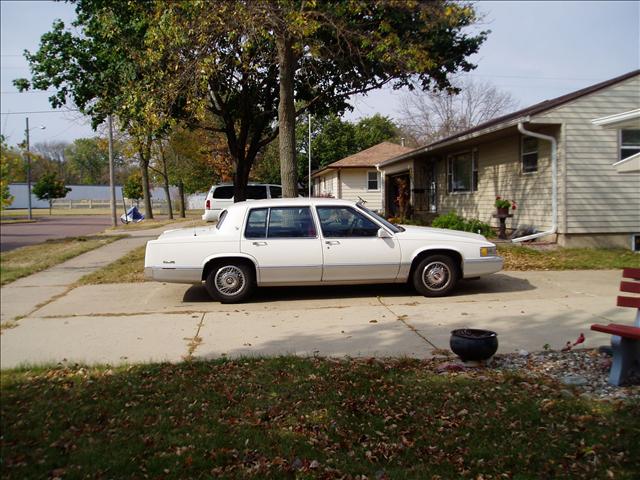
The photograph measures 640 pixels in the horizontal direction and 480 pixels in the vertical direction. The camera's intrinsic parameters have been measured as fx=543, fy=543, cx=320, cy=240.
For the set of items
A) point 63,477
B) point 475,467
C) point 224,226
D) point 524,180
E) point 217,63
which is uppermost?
point 217,63

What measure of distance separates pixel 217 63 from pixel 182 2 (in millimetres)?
2114

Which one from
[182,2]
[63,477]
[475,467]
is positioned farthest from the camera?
[182,2]

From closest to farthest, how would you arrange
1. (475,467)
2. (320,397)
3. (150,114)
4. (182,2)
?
1. (475,467)
2. (320,397)
3. (182,2)
4. (150,114)

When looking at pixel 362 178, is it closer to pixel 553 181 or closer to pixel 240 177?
pixel 240 177

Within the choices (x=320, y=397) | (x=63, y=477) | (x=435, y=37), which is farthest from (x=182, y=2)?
(x=63, y=477)

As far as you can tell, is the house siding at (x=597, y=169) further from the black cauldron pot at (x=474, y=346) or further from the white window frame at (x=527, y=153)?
the black cauldron pot at (x=474, y=346)

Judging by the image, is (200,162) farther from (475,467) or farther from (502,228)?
(475,467)

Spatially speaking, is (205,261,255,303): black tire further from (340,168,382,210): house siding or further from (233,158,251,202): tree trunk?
(340,168,382,210): house siding

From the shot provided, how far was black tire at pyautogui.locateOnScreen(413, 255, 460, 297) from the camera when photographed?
7.86m

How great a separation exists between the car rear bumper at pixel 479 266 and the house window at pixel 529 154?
6.61 meters

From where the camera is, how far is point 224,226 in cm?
775

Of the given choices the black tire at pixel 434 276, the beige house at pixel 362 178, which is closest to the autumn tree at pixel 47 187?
the beige house at pixel 362 178

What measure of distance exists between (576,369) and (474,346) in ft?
3.16

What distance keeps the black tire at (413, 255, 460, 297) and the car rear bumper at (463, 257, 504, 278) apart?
8.2 inches
